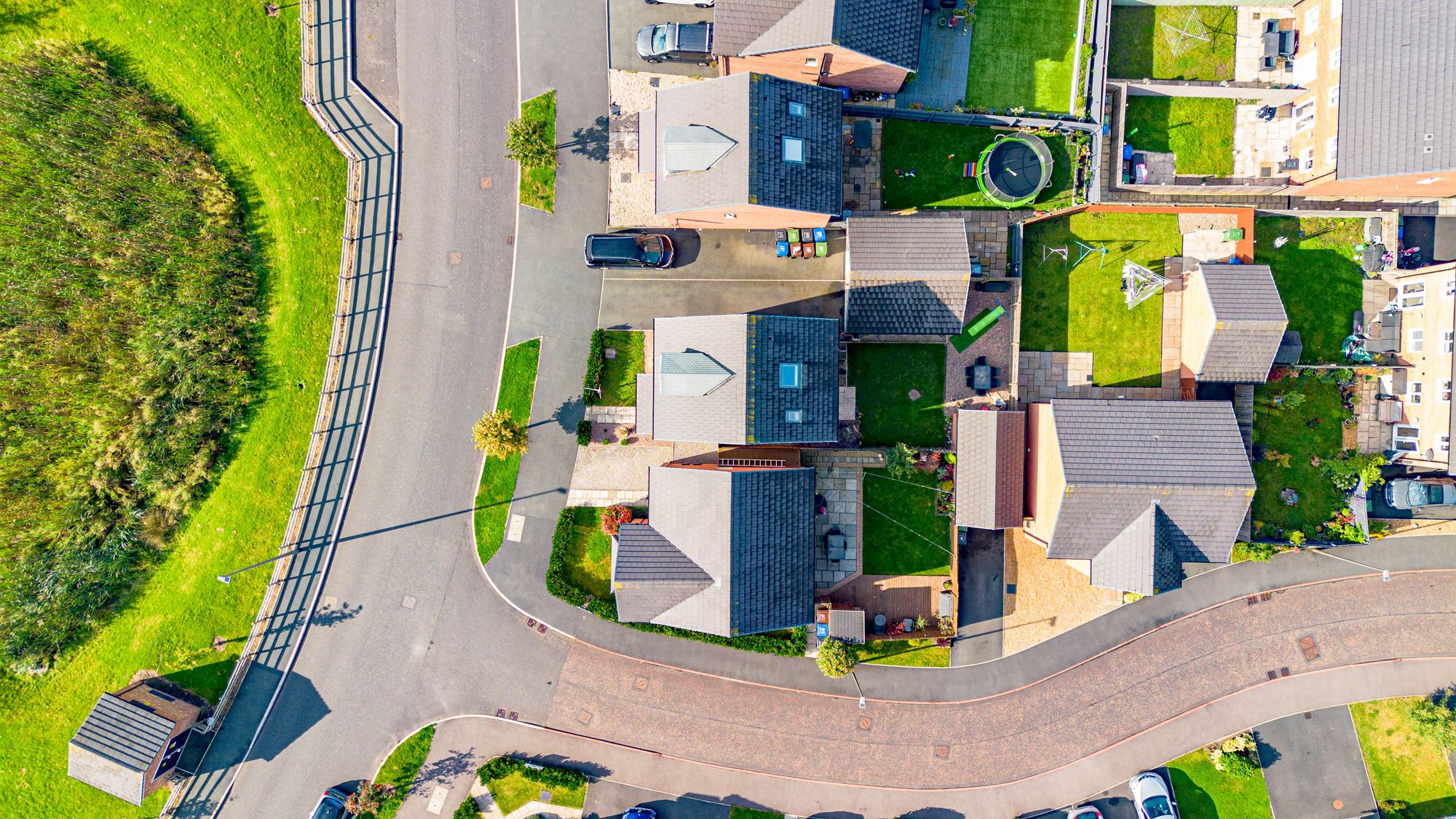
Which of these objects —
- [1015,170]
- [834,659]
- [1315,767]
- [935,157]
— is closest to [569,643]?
[834,659]

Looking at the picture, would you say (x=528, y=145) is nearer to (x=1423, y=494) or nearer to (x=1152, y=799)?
(x=1152, y=799)

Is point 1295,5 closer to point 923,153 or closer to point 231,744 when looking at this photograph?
point 923,153

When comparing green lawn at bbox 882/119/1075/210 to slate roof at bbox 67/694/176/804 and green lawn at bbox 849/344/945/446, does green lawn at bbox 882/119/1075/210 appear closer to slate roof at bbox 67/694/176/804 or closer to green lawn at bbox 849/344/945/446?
green lawn at bbox 849/344/945/446

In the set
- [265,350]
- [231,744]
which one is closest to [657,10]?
[265,350]

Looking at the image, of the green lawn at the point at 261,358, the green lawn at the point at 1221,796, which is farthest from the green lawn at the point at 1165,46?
the green lawn at the point at 261,358

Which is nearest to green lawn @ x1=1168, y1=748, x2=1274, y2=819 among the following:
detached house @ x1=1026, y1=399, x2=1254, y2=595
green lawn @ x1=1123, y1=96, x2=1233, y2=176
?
detached house @ x1=1026, y1=399, x2=1254, y2=595

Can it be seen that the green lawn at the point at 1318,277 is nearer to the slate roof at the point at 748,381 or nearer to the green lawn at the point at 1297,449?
the green lawn at the point at 1297,449
